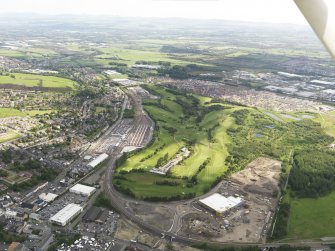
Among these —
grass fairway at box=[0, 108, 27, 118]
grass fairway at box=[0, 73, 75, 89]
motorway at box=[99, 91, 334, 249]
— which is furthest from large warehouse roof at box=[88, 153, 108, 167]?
grass fairway at box=[0, 73, 75, 89]

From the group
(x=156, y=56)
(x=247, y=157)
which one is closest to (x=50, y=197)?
(x=247, y=157)

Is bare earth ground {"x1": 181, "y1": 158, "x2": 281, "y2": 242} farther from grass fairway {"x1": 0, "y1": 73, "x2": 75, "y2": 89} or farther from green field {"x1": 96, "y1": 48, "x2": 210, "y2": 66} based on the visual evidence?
green field {"x1": 96, "y1": 48, "x2": 210, "y2": 66}

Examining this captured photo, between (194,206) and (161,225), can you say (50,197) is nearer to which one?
(161,225)

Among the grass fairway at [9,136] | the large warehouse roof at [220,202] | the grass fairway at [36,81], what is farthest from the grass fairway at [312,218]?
the grass fairway at [36,81]

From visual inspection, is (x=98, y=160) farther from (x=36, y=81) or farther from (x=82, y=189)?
(x=36, y=81)

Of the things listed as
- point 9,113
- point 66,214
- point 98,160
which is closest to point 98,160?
point 98,160

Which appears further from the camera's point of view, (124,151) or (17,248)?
(124,151)
